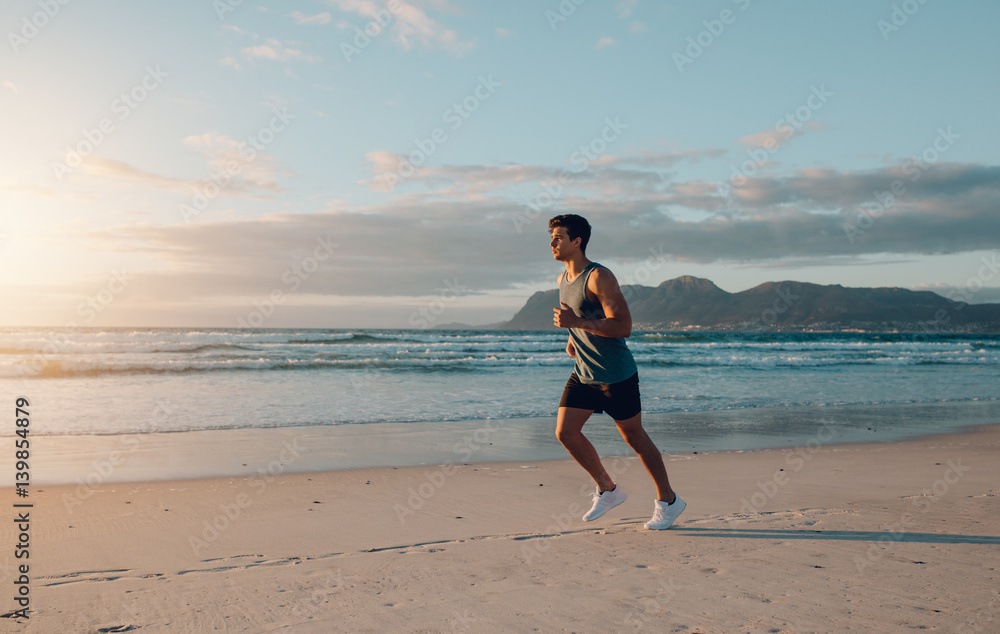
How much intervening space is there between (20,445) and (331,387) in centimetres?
787

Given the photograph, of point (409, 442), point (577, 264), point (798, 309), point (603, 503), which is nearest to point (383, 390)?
point (409, 442)

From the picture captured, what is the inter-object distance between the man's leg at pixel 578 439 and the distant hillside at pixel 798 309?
3695 inches

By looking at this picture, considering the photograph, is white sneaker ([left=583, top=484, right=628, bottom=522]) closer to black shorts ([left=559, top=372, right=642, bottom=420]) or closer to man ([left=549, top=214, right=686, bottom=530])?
man ([left=549, top=214, right=686, bottom=530])

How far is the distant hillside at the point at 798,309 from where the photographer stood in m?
103

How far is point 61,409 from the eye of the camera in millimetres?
10078

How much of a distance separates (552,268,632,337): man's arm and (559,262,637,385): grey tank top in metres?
0.07

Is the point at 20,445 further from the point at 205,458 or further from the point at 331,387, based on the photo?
the point at 331,387

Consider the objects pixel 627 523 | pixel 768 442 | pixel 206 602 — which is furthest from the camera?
pixel 768 442

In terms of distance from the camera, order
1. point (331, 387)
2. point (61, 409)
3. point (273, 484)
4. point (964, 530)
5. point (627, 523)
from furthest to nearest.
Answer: point (331, 387) < point (61, 409) < point (273, 484) < point (627, 523) < point (964, 530)

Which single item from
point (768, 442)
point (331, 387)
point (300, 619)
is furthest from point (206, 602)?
point (331, 387)

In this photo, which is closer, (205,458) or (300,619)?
(300,619)

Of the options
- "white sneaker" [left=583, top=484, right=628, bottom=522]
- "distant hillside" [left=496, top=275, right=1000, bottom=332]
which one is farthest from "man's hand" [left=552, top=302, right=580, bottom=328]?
"distant hillside" [left=496, top=275, right=1000, bottom=332]

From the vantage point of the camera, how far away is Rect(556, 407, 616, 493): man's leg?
383 cm

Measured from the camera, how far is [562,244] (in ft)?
12.4
